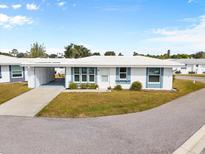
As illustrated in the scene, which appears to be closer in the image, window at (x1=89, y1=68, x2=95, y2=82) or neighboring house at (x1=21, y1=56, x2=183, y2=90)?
neighboring house at (x1=21, y1=56, x2=183, y2=90)

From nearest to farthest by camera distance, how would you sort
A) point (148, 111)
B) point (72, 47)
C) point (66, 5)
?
point (148, 111) < point (66, 5) < point (72, 47)

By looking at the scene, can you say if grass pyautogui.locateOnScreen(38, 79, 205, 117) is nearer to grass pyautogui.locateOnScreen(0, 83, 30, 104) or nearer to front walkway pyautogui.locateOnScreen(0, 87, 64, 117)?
front walkway pyautogui.locateOnScreen(0, 87, 64, 117)

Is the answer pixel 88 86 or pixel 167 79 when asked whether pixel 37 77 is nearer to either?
pixel 88 86

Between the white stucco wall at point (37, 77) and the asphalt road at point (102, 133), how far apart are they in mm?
9774

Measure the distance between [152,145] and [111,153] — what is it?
4.86 feet

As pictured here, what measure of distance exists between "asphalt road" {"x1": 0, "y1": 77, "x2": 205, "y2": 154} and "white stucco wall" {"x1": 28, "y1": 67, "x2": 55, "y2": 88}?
977 cm

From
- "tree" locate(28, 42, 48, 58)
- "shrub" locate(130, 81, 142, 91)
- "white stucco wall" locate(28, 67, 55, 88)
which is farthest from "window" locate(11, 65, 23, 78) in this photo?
"tree" locate(28, 42, 48, 58)

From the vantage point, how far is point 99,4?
55.5 feet

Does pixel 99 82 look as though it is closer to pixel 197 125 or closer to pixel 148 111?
pixel 148 111

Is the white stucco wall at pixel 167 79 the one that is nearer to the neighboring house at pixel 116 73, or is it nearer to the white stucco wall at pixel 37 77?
the neighboring house at pixel 116 73

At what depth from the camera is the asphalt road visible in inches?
214

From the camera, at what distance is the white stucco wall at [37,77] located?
18.2 meters

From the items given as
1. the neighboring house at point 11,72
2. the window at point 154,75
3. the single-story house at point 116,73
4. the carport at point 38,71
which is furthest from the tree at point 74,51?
the window at point 154,75

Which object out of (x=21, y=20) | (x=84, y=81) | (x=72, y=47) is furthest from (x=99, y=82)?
(x=72, y=47)
